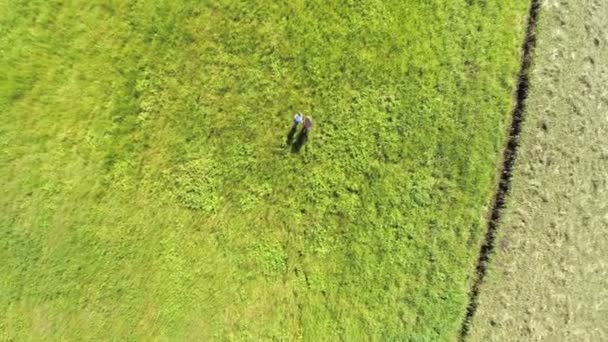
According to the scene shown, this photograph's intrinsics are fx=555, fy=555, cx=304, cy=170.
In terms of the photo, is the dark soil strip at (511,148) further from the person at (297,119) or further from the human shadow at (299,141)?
the person at (297,119)

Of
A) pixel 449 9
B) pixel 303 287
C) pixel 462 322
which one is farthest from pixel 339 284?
pixel 449 9

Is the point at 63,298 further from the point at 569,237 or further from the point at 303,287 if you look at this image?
the point at 569,237

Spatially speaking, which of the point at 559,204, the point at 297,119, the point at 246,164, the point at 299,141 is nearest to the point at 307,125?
the point at 297,119

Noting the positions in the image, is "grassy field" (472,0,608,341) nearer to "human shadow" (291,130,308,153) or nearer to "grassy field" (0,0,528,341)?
"grassy field" (0,0,528,341)

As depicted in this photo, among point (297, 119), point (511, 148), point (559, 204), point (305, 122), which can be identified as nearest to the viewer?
point (297, 119)

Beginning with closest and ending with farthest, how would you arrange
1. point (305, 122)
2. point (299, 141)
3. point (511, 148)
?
point (305, 122) → point (299, 141) → point (511, 148)

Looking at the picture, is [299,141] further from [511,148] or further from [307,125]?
[511,148]

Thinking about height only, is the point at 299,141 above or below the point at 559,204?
Result: above

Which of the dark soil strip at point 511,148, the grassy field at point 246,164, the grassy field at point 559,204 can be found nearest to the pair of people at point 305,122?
the grassy field at point 246,164
